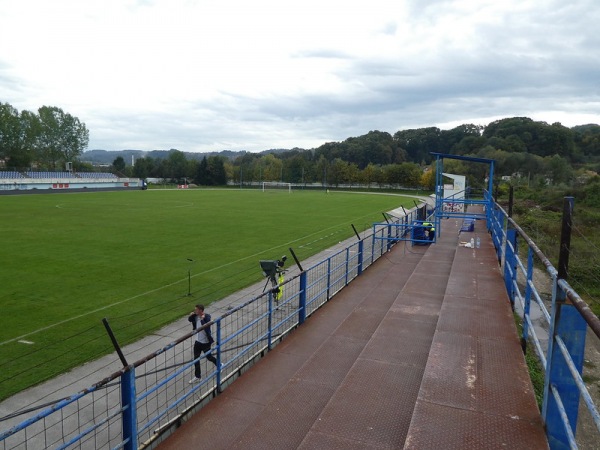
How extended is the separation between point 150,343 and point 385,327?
590 cm

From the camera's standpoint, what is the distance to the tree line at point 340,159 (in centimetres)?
9838

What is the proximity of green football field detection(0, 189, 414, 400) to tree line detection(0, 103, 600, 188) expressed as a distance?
6048 cm

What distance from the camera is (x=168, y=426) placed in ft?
19.2

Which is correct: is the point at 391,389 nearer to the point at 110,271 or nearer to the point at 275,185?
the point at 110,271

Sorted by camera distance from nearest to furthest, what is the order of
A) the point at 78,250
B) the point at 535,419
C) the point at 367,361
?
the point at 535,419
the point at 367,361
the point at 78,250

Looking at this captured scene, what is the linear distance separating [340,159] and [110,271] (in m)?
106

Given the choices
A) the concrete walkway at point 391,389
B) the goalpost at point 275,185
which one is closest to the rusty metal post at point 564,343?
the concrete walkway at point 391,389

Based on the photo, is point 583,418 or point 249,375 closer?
point 249,375

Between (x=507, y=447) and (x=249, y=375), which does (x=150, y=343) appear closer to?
(x=249, y=375)

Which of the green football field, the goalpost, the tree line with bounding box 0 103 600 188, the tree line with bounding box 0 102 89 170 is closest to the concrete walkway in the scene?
the green football field

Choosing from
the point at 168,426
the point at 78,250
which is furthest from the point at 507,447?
the point at 78,250

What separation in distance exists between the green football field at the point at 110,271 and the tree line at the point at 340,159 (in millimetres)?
60484

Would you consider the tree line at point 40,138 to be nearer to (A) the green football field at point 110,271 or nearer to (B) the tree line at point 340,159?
(B) the tree line at point 340,159

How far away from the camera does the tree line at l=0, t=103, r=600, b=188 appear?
3873 inches
